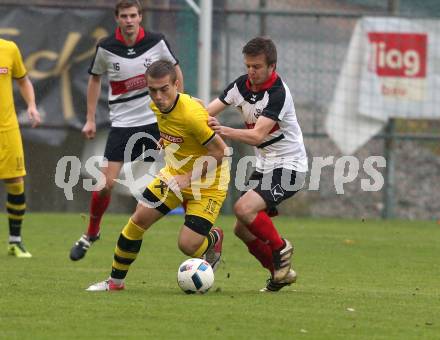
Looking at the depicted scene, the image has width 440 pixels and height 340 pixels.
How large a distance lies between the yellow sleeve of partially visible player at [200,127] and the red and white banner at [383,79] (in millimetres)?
7753

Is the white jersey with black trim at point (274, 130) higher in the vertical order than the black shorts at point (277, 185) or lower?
higher

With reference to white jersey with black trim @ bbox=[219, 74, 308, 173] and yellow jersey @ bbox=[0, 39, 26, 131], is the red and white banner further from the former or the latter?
white jersey with black trim @ bbox=[219, 74, 308, 173]

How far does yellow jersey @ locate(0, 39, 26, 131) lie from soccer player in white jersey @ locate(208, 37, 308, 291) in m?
2.72

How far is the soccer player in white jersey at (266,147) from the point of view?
25.4ft

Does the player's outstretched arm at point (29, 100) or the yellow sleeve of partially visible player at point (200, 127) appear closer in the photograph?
the yellow sleeve of partially visible player at point (200, 127)

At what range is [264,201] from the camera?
7.88 metres

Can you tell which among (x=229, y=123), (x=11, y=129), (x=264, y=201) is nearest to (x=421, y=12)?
(x=229, y=123)

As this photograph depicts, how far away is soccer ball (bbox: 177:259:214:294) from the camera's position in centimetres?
751

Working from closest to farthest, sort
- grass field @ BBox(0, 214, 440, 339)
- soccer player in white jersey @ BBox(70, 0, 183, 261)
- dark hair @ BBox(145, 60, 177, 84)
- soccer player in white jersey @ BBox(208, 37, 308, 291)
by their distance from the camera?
grass field @ BBox(0, 214, 440, 339)
dark hair @ BBox(145, 60, 177, 84)
soccer player in white jersey @ BBox(208, 37, 308, 291)
soccer player in white jersey @ BBox(70, 0, 183, 261)

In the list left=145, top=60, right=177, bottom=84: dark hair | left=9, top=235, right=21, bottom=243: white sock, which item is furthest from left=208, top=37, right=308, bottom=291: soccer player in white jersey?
left=9, top=235, right=21, bottom=243: white sock

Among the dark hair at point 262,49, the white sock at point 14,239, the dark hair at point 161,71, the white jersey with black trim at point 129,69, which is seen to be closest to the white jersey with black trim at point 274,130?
the dark hair at point 262,49

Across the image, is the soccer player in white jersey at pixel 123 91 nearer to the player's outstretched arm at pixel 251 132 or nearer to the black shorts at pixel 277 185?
the black shorts at pixel 277 185

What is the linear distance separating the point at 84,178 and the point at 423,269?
6.40 m

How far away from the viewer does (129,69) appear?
10.4 metres
